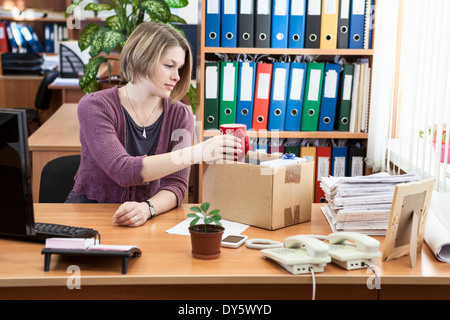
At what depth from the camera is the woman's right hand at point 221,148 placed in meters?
1.59

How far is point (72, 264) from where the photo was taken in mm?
1273

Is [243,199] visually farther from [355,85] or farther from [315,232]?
[355,85]

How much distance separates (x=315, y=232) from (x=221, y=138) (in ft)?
1.25

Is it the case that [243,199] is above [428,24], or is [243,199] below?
below

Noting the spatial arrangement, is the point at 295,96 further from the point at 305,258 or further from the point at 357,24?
the point at 305,258

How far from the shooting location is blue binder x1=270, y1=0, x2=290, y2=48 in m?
2.67

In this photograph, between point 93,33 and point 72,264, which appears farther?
point 93,33

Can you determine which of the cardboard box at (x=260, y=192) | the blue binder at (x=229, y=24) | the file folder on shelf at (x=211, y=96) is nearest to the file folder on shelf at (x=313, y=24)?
the blue binder at (x=229, y=24)

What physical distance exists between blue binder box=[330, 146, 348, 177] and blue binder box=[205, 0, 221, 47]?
2.67 feet

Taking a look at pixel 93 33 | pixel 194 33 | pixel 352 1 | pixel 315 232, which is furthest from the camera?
pixel 194 33

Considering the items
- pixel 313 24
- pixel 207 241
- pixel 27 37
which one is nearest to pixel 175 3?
pixel 313 24
